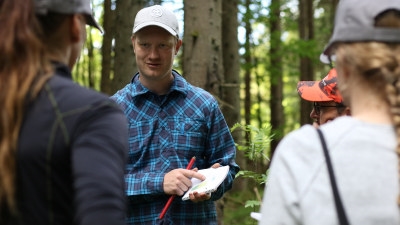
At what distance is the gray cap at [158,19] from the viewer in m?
4.60

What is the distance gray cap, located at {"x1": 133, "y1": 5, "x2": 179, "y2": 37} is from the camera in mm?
4598

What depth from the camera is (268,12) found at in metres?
16.4

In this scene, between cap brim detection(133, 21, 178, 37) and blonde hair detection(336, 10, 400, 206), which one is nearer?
blonde hair detection(336, 10, 400, 206)

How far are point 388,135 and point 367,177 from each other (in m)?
0.16

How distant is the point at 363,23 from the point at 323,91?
2.36 metres

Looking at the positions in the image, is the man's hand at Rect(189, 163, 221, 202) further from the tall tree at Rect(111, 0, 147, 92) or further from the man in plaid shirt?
the tall tree at Rect(111, 0, 147, 92)

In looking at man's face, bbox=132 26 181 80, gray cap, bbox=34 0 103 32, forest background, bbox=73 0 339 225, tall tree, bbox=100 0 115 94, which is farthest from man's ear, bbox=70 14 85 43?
tall tree, bbox=100 0 115 94

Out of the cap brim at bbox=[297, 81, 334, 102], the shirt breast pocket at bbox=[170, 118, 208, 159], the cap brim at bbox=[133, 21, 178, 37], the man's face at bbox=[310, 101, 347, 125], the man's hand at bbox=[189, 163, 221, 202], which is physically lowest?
the man's hand at bbox=[189, 163, 221, 202]

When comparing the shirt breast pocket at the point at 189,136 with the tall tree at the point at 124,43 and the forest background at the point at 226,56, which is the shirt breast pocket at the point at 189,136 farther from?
the tall tree at the point at 124,43

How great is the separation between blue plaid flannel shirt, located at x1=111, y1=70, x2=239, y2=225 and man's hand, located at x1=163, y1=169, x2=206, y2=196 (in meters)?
0.07

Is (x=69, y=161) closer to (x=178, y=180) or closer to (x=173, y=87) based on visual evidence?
(x=178, y=180)

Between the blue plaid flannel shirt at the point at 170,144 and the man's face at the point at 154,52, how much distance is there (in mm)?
114

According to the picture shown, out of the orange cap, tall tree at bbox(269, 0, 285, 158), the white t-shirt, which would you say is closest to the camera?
the white t-shirt

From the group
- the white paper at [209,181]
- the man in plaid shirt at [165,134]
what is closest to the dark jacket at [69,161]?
the white paper at [209,181]
